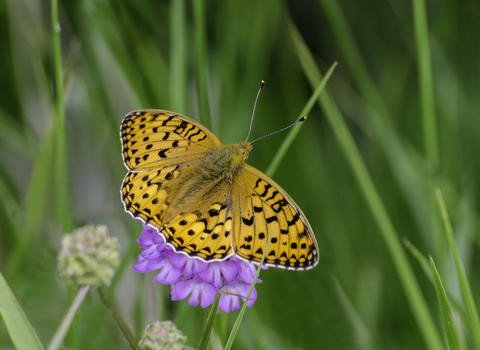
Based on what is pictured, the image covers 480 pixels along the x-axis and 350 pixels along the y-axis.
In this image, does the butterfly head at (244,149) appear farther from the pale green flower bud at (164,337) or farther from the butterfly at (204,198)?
the pale green flower bud at (164,337)

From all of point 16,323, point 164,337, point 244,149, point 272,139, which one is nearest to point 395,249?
point 244,149

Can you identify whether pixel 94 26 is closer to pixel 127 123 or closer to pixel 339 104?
pixel 127 123

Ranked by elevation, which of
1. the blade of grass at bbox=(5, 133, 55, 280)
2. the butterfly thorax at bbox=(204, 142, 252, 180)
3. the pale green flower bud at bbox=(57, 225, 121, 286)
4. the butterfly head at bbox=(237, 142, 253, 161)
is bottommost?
the blade of grass at bbox=(5, 133, 55, 280)

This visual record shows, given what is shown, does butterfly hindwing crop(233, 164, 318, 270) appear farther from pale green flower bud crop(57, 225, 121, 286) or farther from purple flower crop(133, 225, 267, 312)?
pale green flower bud crop(57, 225, 121, 286)

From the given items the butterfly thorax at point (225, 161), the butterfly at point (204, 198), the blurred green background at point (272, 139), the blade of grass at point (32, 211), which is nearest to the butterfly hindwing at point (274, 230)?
the butterfly at point (204, 198)

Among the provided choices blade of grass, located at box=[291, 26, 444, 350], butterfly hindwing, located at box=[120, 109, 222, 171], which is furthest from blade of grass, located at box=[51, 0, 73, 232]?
blade of grass, located at box=[291, 26, 444, 350]

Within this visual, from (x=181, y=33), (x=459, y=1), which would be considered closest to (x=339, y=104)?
(x=459, y=1)

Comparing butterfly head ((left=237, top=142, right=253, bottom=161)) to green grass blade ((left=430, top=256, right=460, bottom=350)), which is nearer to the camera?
green grass blade ((left=430, top=256, right=460, bottom=350))
